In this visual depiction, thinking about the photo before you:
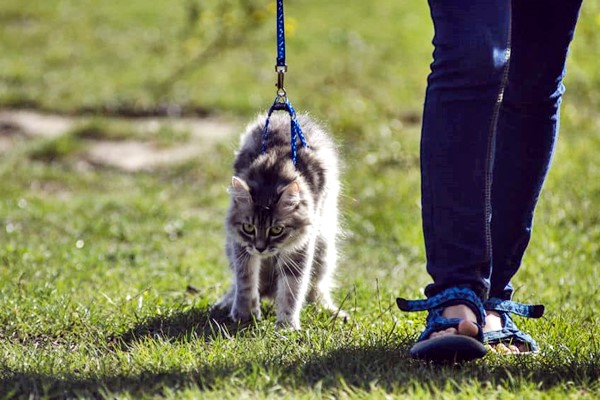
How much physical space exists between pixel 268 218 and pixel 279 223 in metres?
0.05

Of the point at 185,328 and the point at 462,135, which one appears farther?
the point at 185,328

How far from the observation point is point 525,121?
3.46 m

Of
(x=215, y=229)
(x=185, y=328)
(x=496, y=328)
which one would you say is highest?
(x=496, y=328)

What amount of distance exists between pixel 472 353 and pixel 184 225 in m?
3.86

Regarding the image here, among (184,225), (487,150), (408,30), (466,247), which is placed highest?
(408,30)

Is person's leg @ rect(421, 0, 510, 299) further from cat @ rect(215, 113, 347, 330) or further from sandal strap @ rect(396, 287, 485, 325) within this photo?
cat @ rect(215, 113, 347, 330)

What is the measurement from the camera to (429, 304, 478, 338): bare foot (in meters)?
2.90

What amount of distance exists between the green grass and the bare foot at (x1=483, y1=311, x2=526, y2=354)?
135mm

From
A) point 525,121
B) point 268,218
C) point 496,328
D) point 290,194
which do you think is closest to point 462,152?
point 525,121

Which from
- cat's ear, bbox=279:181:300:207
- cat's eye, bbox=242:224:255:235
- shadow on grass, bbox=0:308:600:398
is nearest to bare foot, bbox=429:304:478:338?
shadow on grass, bbox=0:308:600:398

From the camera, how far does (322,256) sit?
4297mm

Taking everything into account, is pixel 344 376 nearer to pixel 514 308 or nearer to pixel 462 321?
pixel 462 321

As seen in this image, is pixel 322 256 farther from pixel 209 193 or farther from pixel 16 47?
pixel 16 47

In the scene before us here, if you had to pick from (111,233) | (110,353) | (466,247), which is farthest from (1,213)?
(466,247)
